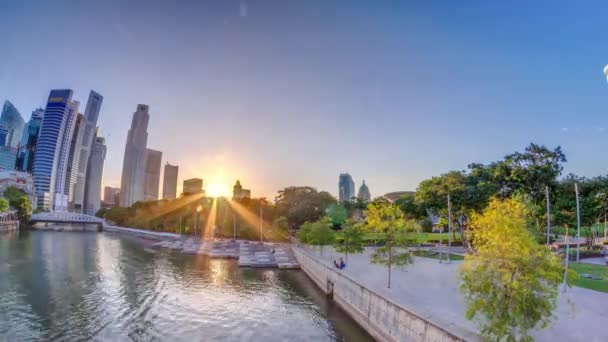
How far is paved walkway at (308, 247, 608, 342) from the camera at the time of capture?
18.8 meters

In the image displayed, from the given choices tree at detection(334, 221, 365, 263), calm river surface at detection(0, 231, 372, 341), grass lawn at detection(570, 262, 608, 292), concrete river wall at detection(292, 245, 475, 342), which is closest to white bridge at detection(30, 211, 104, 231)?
calm river surface at detection(0, 231, 372, 341)

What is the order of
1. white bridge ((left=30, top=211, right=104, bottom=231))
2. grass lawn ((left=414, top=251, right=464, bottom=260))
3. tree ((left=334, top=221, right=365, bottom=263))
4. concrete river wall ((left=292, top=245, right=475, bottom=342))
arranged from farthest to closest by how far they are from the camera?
1. white bridge ((left=30, top=211, right=104, bottom=231))
2. grass lawn ((left=414, top=251, right=464, bottom=260))
3. tree ((left=334, top=221, right=365, bottom=263))
4. concrete river wall ((left=292, top=245, right=475, bottom=342))

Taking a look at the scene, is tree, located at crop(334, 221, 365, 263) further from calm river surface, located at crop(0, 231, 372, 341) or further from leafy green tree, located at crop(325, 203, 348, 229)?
leafy green tree, located at crop(325, 203, 348, 229)

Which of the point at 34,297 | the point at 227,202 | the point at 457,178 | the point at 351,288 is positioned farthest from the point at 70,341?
the point at 227,202

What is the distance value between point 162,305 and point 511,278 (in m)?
32.6

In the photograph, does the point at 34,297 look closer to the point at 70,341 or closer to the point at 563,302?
the point at 70,341

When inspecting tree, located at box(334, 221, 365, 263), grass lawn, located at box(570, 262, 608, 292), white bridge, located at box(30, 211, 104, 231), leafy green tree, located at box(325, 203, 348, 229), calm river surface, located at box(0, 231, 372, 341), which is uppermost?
leafy green tree, located at box(325, 203, 348, 229)

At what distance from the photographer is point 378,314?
2495 centimetres

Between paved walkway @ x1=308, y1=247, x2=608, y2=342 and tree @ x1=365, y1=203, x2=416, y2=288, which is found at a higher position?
tree @ x1=365, y1=203, x2=416, y2=288

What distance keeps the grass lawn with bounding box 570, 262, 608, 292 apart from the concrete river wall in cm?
1954

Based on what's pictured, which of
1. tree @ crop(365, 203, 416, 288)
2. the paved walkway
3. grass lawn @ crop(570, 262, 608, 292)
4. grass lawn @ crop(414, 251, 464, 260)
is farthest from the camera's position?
grass lawn @ crop(414, 251, 464, 260)

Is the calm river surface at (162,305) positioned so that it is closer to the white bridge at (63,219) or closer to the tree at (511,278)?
the tree at (511,278)

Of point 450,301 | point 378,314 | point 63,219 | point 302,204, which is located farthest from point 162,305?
point 63,219

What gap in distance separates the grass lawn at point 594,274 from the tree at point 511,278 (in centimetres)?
2115
